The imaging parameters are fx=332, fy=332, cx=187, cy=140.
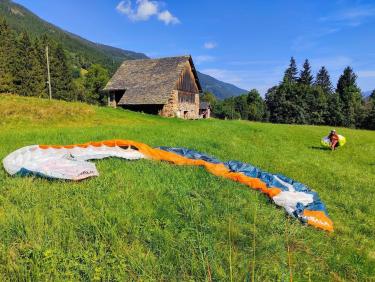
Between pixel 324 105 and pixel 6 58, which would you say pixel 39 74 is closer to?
pixel 6 58

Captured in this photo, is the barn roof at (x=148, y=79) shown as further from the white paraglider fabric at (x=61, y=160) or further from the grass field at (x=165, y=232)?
the grass field at (x=165, y=232)

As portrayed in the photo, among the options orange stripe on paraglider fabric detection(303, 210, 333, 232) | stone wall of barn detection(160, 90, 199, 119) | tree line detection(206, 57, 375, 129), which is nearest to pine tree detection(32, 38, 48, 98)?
stone wall of barn detection(160, 90, 199, 119)

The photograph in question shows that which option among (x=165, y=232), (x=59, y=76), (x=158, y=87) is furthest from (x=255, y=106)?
(x=165, y=232)

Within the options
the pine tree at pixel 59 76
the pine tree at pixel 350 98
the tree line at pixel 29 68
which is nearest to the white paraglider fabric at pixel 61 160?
the tree line at pixel 29 68

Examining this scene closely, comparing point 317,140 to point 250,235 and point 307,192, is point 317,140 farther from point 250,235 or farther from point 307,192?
point 250,235

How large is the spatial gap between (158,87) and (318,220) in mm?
39435

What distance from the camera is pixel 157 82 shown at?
45.8 meters

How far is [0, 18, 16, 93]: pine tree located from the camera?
2618 inches

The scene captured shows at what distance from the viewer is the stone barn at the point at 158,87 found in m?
44.0

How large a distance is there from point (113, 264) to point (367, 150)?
2100cm

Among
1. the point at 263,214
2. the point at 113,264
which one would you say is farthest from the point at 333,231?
the point at 113,264

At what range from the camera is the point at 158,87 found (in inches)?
1762

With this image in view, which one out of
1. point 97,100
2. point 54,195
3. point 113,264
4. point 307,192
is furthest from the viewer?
point 97,100

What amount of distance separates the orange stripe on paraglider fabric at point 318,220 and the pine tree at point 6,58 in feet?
234
